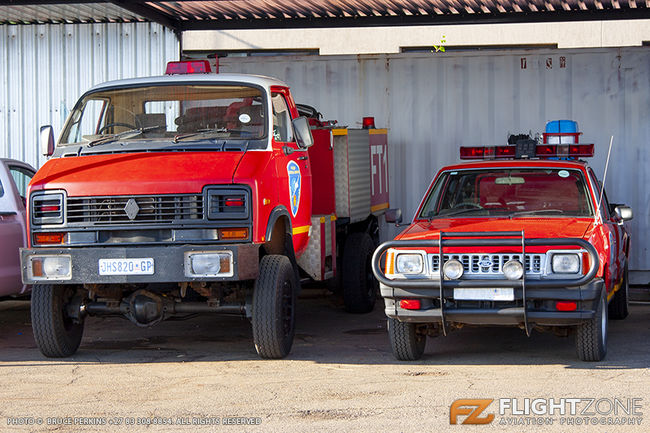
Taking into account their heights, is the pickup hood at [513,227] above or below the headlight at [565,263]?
above

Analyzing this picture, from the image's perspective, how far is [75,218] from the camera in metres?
8.37

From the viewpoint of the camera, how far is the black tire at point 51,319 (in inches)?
343

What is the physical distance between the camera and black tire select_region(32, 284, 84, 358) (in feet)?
28.6

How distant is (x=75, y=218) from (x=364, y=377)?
2.60 m

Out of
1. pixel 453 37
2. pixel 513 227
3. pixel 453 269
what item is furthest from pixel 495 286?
pixel 453 37

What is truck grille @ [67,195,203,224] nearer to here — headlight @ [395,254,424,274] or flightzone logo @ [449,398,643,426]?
headlight @ [395,254,424,274]

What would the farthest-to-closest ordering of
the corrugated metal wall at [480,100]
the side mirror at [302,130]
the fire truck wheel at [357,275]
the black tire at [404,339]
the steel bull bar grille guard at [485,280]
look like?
1. the corrugated metal wall at [480,100]
2. the fire truck wheel at [357,275]
3. the side mirror at [302,130]
4. the black tire at [404,339]
5. the steel bull bar grille guard at [485,280]

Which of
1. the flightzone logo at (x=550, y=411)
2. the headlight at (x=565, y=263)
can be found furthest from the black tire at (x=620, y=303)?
the flightzone logo at (x=550, y=411)

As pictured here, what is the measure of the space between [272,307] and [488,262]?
1.76 m

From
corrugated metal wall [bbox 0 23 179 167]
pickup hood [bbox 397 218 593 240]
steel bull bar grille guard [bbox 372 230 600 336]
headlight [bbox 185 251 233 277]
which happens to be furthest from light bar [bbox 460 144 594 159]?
corrugated metal wall [bbox 0 23 179 167]

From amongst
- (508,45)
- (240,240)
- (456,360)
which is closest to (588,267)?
(456,360)

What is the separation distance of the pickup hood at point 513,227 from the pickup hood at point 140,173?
1587mm

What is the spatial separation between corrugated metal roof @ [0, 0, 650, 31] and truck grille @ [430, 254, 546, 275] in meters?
5.61

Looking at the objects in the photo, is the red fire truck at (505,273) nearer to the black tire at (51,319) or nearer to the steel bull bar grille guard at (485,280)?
the steel bull bar grille guard at (485,280)
